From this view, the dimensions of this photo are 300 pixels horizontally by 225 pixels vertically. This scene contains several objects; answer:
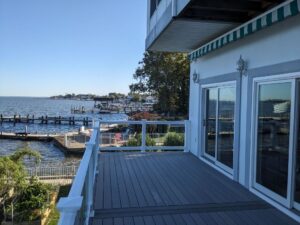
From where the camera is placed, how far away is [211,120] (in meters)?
7.78

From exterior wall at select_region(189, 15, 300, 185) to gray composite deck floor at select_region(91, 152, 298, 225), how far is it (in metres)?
0.74

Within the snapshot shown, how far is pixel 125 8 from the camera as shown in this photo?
59.2ft

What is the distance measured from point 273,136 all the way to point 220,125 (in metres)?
2.29

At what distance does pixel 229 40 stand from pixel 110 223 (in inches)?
145

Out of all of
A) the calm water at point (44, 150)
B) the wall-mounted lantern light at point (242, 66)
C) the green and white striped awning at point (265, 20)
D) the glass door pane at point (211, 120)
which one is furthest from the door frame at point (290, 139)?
the calm water at point (44, 150)

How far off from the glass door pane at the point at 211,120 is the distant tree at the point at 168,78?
47.7 feet

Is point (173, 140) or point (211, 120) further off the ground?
point (211, 120)

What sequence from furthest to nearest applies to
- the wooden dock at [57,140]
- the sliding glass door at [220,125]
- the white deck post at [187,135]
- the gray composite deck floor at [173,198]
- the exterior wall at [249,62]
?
the wooden dock at [57,140]
the white deck post at [187,135]
the sliding glass door at [220,125]
the exterior wall at [249,62]
the gray composite deck floor at [173,198]

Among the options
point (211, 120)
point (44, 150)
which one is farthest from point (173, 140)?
point (44, 150)

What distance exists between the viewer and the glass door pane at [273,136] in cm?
458

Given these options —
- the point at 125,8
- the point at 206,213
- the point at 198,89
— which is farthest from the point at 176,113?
the point at 206,213

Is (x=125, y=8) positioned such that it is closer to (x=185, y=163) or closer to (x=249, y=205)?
(x=185, y=163)

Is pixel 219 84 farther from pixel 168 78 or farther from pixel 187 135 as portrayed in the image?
pixel 168 78

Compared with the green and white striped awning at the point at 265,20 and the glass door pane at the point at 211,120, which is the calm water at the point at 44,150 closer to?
the glass door pane at the point at 211,120
